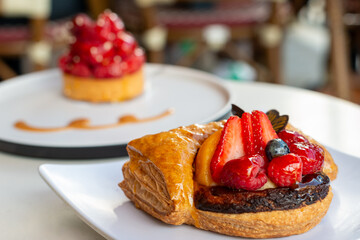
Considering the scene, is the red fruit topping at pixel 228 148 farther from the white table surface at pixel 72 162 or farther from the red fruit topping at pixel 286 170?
the white table surface at pixel 72 162

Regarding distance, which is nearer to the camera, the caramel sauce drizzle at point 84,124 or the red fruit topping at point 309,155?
the red fruit topping at point 309,155

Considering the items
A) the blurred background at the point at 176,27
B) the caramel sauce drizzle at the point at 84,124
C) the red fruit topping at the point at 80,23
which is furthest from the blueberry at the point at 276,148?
the blurred background at the point at 176,27

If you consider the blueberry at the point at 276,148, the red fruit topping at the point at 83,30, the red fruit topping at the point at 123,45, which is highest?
the red fruit topping at the point at 83,30

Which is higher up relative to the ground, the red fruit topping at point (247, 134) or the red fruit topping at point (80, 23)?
the red fruit topping at point (80, 23)

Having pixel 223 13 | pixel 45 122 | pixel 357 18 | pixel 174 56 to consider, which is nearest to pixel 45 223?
pixel 45 122

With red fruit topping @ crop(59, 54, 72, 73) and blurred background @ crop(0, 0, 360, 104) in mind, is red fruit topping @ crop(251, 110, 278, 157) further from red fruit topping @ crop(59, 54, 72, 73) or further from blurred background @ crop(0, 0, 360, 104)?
blurred background @ crop(0, 0, 360, 104)

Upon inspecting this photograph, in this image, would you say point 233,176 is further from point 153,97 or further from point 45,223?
point 153,97

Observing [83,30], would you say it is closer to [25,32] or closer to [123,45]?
[123,45]

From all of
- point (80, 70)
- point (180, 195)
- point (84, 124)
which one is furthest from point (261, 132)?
point (80, 70)

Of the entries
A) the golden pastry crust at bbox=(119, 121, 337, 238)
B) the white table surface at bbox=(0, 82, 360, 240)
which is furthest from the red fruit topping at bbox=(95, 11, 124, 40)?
the golden pastry crust at bbox=(119, 121, 337, 238)
